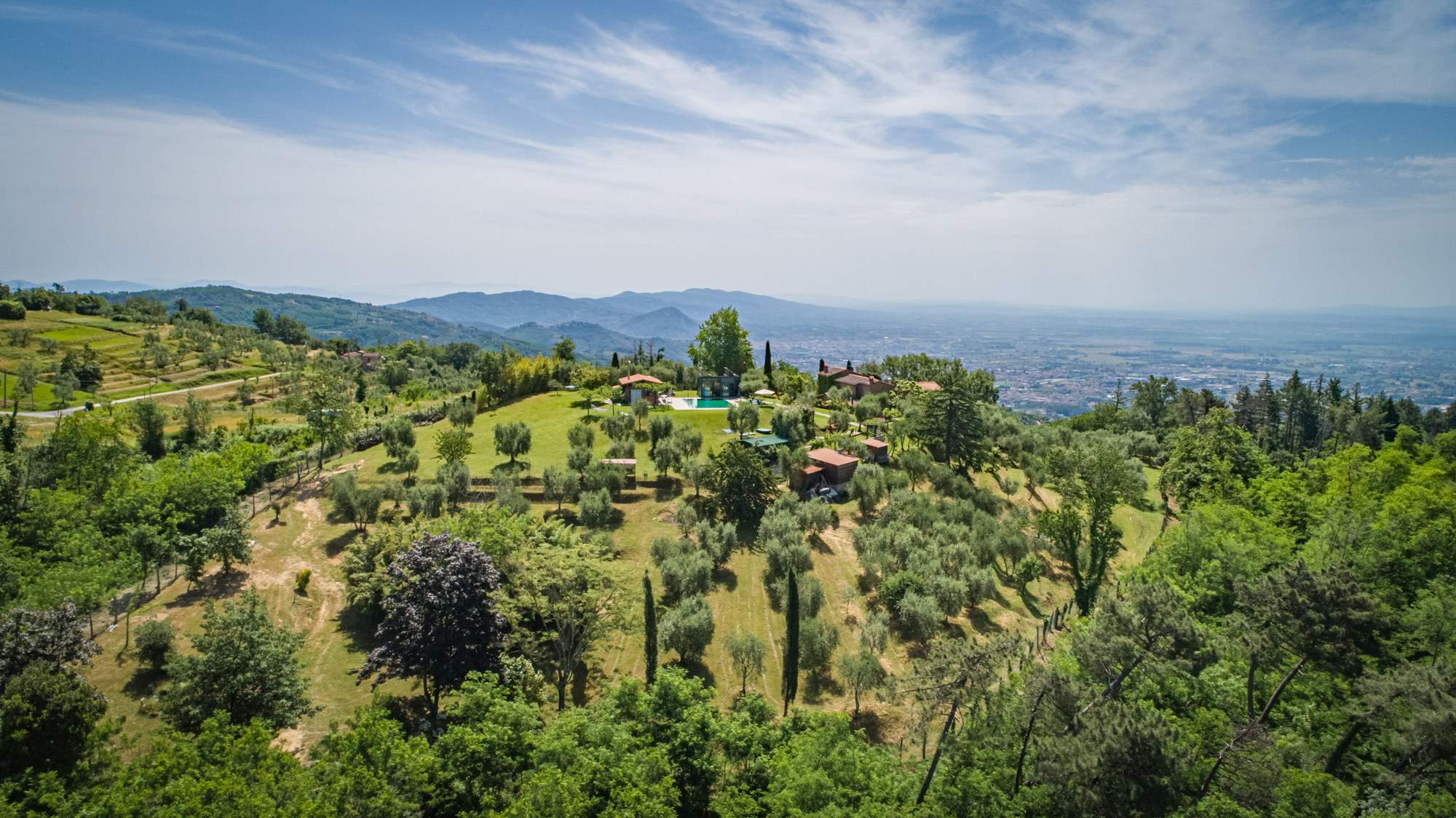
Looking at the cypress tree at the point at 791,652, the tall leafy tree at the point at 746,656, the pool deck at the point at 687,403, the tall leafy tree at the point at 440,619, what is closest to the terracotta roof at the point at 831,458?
the pool deck at the point at 687,403

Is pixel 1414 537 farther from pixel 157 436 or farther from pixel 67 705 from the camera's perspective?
pixel 157 436

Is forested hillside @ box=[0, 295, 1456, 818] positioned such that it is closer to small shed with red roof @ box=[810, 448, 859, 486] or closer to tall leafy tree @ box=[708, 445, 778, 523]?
tall leafy tree @ box=[708, 445, 778, 523]

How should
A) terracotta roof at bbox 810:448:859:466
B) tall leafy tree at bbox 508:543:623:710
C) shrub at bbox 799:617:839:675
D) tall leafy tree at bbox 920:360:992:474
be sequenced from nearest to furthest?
1. tall leafy tree at bbox 508:543:623:710
2. shrub at bbox 799:617:839:675
3. terracotta roof at bbox 810:448:859:466
4. tall leafy tree at bbox 920:360:992:474

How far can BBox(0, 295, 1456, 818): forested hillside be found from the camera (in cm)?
1633

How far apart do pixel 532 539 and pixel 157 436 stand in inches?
1775

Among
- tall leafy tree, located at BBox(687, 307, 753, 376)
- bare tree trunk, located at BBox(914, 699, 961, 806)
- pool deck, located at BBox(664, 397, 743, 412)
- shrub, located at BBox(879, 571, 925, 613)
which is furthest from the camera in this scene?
tall leafy tree, located at BBox(687, 307, 753, 376)

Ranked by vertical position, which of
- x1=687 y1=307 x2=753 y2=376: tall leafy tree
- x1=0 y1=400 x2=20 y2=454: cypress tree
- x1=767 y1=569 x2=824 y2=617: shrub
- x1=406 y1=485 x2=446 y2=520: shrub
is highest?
x1=687 y1=307 x2=753 y2=376: tall leafy tree

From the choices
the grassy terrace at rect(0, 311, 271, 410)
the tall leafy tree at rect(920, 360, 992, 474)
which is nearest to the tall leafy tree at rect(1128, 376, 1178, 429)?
the tall leafy tree at rect(920, 360, 992, 474)

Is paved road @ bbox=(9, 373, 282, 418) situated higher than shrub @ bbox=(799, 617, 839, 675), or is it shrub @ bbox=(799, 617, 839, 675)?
paved road @ bbox=(9, 373, 282, 418)

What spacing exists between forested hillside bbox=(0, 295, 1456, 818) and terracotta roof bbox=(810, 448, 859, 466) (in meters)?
0.48

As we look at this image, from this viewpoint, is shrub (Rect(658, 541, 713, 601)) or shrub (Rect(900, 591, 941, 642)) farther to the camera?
shrub (Rect(658, 541, 713, 601))

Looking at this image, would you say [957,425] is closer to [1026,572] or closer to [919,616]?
[1026,572]

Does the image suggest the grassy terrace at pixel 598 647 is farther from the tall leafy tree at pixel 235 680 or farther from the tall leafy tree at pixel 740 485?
the tall leafy tree at pixel 740 485

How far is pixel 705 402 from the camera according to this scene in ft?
208
